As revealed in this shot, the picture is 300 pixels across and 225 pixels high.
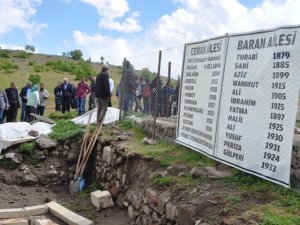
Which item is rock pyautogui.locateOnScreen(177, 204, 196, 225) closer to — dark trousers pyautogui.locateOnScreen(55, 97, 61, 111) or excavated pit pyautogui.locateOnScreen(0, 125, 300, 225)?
excavated pit pyautogui.locateOnScreen(0, 125, 300, 225)

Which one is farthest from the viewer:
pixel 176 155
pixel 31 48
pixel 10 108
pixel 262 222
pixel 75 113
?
pixel 31 48

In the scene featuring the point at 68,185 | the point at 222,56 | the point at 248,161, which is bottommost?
the point at 68,185

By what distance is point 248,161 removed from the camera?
542 cm

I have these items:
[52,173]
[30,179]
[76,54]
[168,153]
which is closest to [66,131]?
[52,173]

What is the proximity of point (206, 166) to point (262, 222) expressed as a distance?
2.23 meters

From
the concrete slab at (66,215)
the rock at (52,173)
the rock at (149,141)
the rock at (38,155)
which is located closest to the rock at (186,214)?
the concrete slab at (66,215)

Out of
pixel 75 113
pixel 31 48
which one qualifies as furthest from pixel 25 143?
pixel 31 48

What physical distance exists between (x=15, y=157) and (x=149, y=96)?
11.9 ft

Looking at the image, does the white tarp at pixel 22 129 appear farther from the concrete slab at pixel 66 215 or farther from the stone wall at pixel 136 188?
the concrete slab at pixel 66 215

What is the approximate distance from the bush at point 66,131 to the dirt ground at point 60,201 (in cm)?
147

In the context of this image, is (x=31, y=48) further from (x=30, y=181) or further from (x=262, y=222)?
(x=262, y=222)

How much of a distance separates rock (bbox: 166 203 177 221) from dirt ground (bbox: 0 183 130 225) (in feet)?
6.09

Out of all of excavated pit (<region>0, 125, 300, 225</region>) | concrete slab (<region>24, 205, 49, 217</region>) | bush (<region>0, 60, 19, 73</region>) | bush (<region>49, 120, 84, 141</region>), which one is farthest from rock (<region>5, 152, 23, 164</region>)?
bush (<region>0, 60, 19, 73</region>)

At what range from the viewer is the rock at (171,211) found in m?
5.85
